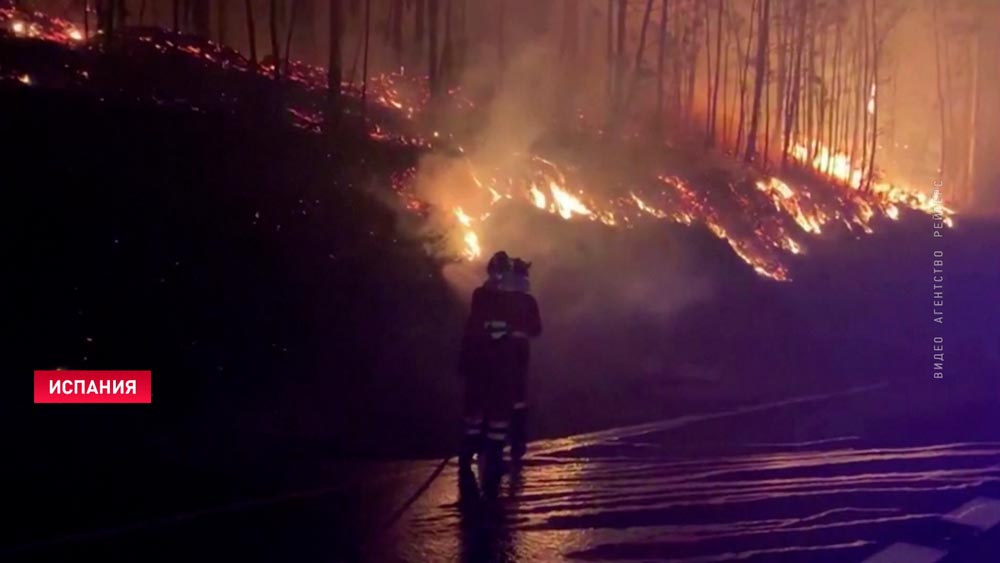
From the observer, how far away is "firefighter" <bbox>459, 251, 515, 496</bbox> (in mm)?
8203

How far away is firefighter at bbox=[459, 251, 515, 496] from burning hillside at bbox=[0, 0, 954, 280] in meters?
4.65

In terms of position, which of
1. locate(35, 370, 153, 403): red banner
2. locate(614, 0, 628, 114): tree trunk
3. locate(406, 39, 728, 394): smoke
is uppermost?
locate(614, 0, 628, 114): tree trunk

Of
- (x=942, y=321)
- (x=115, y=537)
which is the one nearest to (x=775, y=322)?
(x=942, y=321)

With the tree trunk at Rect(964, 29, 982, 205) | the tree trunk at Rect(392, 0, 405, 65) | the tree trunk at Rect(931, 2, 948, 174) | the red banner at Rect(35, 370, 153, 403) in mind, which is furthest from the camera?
the tree trunk at Rect(964, 29, 982, 205)

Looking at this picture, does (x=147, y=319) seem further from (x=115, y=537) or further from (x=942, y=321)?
(x=942, y=321)

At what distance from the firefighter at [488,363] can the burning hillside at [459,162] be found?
4649 mm

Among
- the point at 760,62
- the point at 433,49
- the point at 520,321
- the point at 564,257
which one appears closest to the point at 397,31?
the point at 433,49

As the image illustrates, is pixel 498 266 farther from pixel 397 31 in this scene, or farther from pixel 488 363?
pixel 397 31

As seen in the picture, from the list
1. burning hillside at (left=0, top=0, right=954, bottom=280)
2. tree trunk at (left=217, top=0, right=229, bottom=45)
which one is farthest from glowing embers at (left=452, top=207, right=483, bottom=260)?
tree trunk at (left=217, top=0, right=229, bottom=45)

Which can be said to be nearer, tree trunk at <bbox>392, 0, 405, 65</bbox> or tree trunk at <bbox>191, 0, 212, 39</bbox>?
tree trunk at <bbox>191, 0, 212, 39</bbox>

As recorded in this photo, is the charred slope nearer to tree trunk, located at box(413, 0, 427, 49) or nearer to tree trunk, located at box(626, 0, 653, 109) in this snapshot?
tree trunk, located at box(413, 0, 427, 49)

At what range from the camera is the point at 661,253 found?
21547mm

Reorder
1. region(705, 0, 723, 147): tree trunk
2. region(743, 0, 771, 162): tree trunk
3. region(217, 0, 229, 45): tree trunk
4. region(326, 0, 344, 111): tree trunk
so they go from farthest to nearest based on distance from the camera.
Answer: region(743, 0, 771, 162): tree trunk
region(705, 0, 723, 147): tree trunk
region(217, 0, 229, 45): tree trunk
region(326, 0, 344, 111): tree trunk

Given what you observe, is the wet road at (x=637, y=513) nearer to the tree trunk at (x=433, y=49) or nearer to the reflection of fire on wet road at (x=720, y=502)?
the reflection of fire on wet road at (x=720, y=502)
